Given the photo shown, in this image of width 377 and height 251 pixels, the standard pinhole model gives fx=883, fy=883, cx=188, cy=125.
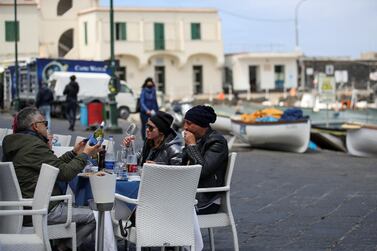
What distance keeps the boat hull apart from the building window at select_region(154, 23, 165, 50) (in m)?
45.0

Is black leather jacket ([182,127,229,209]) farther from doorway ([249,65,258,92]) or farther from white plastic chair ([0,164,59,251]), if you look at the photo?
doorway ([249,65,258,92])

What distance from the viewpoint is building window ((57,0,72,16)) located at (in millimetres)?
48484

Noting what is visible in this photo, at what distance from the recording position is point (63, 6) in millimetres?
52750

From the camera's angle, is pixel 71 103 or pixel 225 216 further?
pixel 71 103

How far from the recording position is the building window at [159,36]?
66.2 meters

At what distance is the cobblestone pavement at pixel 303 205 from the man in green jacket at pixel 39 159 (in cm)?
167

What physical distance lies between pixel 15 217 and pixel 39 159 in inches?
19.8

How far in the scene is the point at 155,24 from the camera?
218 feet

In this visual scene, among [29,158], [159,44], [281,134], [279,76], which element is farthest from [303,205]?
[279,76]

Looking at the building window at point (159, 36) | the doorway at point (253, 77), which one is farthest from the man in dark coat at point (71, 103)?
the doorway at point (253, 77)

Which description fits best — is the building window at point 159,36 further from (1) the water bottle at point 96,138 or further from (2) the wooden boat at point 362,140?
(1) the water bottle at point 96,138

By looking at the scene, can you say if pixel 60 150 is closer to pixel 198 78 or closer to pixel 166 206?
pixel 166 206

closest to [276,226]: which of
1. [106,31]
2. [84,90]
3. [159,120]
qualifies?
[159,120]

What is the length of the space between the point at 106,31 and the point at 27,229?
5716 cm
